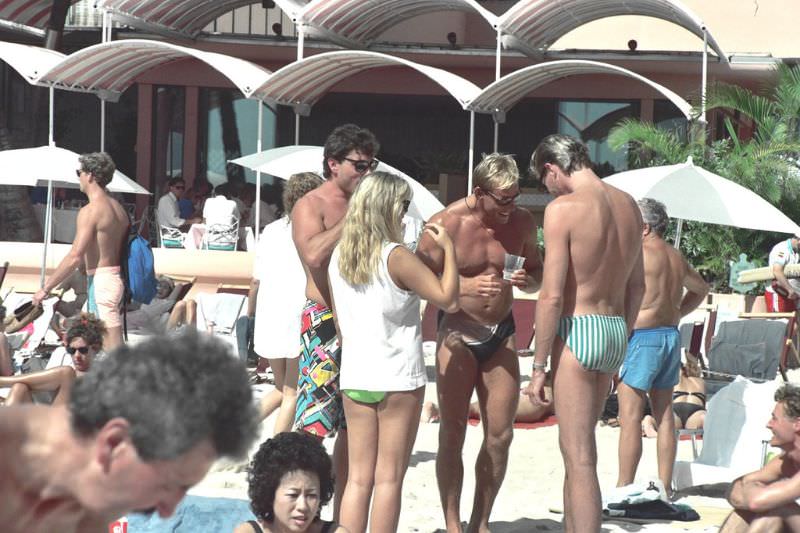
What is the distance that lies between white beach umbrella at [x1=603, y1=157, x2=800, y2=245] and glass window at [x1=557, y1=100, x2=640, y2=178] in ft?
28.7

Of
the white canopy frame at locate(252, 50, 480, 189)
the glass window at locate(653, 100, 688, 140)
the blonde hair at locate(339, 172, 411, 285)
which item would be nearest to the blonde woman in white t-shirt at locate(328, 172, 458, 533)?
the blonde hair at locate(339, 172, 411, 285)

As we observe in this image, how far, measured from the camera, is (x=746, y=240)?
14.1 meters

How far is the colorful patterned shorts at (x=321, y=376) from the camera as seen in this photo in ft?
16.5

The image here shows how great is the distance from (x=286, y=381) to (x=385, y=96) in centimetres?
1250

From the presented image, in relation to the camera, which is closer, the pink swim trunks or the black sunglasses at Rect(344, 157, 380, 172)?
the black sunglasses at Rect(344, 157, 380, 172)

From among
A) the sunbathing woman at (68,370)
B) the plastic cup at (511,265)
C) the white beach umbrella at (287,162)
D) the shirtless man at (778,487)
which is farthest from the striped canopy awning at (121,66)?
the shirtless man at (778,487)

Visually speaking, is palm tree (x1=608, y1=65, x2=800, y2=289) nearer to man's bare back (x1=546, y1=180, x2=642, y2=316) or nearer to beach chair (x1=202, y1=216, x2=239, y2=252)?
beach chair (x1=202, y1=216, x2=239, y2=252)

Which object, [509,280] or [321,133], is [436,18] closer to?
[321,133]

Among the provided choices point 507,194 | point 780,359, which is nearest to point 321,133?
point 780,359

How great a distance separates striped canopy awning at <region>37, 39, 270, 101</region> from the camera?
13.9 m

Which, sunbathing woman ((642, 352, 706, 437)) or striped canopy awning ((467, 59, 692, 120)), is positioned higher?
striped canopy awning ((467, 59, 692, 120))

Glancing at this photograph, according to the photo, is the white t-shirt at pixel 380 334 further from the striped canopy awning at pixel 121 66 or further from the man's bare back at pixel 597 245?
the striped canopy awning at pixel 121 66

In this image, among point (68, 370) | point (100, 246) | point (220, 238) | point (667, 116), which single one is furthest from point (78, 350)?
point (667, 116)

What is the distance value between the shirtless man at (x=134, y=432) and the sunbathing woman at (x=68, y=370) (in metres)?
4.29
